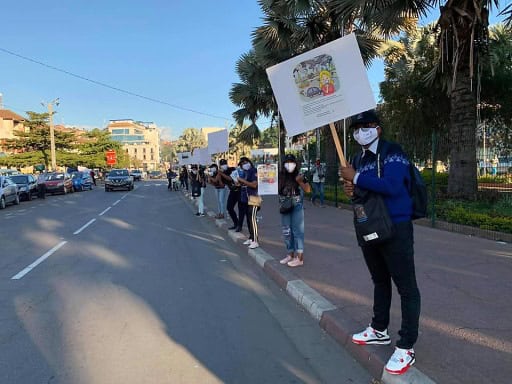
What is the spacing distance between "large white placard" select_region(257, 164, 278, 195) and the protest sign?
432 centimetres

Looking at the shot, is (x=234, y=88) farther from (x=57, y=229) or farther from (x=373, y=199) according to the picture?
(x=373, y=199)

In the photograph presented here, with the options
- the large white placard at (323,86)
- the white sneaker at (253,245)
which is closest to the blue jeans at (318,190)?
the white sneaker at (253,245)

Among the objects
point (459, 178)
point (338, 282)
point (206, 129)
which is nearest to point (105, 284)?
point (338, 282)

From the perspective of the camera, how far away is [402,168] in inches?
138

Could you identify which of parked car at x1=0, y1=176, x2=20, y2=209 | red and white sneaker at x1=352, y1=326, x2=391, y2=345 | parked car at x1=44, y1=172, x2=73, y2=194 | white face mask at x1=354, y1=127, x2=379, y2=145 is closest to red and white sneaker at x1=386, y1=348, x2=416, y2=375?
red and white sneaker at x1=352, y1=326, x2=391, y2=345

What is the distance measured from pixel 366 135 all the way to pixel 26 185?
27323 mm

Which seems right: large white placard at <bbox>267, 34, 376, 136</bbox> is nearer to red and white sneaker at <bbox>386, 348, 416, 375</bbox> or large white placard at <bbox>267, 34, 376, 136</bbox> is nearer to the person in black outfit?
red and white sneaker at <bbox>386, 348, 416, 375</bbox>

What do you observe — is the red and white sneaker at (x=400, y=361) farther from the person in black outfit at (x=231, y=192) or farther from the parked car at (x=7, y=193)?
the parked car at (x=7, y=193)

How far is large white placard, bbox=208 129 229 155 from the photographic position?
1648cm

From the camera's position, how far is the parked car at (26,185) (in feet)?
87.1

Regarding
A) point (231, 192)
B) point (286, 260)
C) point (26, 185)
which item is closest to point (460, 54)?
point (231, 192)

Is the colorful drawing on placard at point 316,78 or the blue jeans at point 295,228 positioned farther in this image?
the blue jeans at point 295,228

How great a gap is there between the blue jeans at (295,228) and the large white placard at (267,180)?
5.41 ft

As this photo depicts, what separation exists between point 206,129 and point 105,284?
126212 millimetres
